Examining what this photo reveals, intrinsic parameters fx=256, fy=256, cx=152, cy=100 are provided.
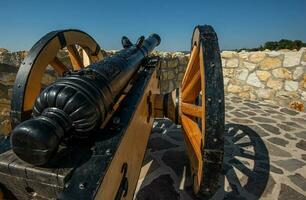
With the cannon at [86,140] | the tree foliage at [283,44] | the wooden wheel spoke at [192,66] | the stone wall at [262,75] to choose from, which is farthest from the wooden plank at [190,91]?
the tree foliage at [283,44]

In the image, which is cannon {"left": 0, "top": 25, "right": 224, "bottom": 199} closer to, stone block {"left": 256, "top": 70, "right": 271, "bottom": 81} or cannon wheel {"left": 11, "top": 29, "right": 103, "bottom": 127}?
cannon wheel {"left": 11, "top": 29, "right": 103, "bottom": 127}

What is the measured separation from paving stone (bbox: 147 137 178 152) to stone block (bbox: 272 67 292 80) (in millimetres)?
3862

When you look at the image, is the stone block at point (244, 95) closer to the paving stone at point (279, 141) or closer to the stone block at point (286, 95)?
the stone block at point (286, 95)

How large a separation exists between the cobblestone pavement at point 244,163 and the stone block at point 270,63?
1.85 m

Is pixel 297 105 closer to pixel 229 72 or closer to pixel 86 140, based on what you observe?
pixel 229 72

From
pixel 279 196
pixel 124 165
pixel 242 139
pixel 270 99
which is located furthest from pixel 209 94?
pixel 270 99

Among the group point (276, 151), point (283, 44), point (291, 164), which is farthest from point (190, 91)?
point (283, 44)

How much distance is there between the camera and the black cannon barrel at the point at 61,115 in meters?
0.90

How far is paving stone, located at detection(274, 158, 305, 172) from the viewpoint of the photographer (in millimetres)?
2771

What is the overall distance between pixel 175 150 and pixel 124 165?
1.91 m

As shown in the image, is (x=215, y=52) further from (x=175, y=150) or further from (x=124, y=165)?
(x=175, y=150)

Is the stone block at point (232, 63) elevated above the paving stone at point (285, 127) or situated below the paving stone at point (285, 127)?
above

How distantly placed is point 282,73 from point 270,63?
0.38 m

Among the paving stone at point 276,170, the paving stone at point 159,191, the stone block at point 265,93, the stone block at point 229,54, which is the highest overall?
the stone block at point 229,54
